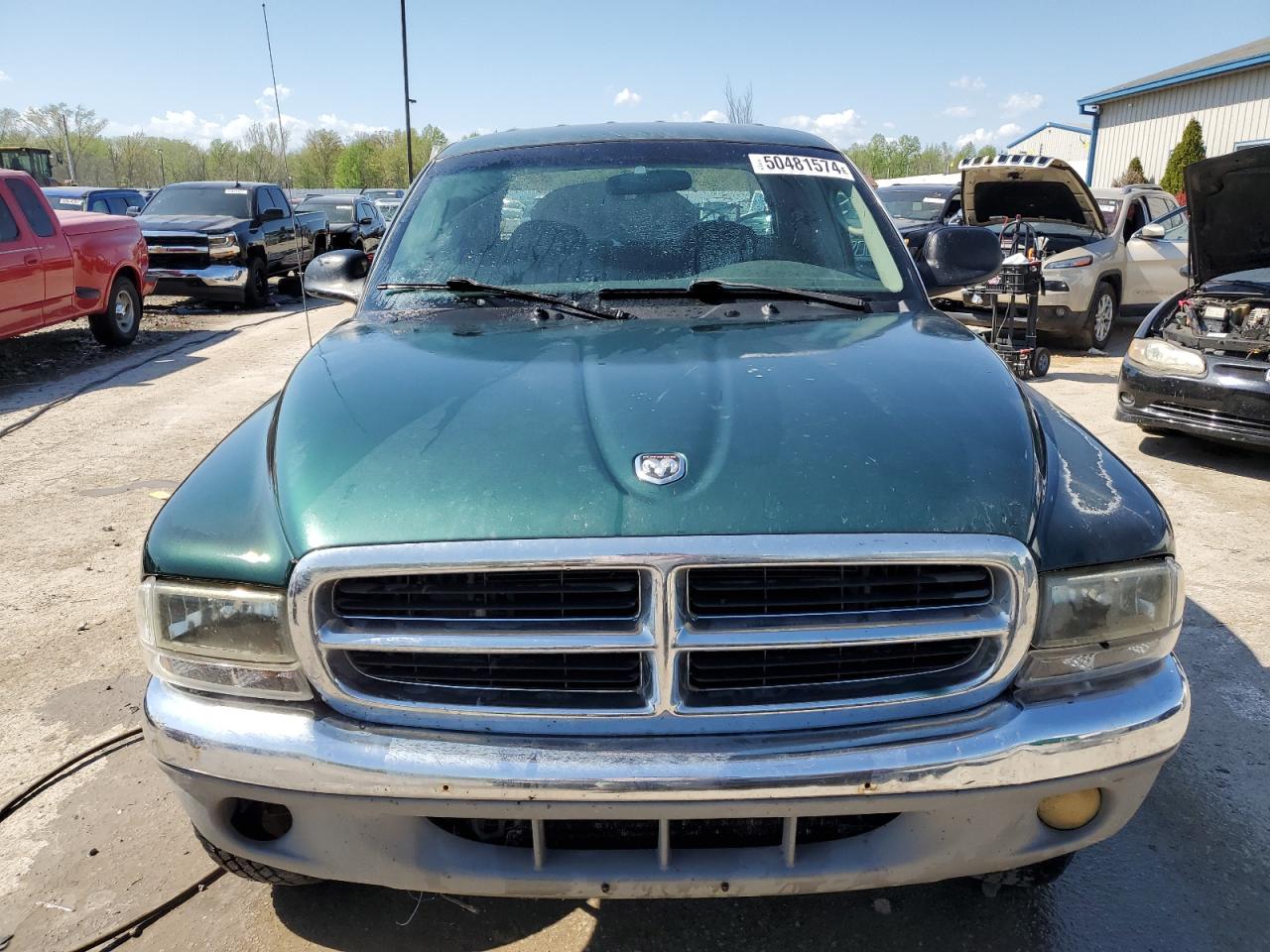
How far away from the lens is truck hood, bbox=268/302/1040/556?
1.77 metres

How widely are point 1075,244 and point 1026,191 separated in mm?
798

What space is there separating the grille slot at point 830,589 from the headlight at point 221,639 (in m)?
0.76

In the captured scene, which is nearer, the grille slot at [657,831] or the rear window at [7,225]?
the grille slot at [657,831]

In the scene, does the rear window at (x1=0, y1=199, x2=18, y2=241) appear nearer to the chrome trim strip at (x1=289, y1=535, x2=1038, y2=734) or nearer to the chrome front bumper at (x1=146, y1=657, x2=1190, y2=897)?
the chrome front bumper at (x1=146, y1=657, x2=1190, y2=897)

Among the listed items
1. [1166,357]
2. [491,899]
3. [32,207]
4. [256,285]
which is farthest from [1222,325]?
[256,285]

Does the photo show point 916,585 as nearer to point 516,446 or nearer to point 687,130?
point 516,446

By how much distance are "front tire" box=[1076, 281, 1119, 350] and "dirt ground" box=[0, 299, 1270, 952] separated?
6019 millimetres

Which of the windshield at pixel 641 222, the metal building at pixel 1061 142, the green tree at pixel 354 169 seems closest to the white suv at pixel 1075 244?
the windshield at pixel 641 222

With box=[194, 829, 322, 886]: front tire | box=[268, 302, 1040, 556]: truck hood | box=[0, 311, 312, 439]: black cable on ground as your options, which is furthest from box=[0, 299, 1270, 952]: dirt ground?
box=[0, 311, 312, 439]: black cable on ground

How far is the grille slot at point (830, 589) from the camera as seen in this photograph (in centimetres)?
177

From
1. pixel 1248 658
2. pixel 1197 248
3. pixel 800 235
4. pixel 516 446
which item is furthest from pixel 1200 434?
pixel 516 446

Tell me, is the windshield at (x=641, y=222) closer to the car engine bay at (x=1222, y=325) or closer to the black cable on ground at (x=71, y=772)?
the black cable on ground at (x=71, y=772)

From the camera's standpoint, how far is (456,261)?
10.1 feet

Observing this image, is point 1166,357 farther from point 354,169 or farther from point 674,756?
point 354,169
